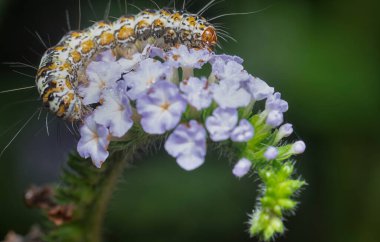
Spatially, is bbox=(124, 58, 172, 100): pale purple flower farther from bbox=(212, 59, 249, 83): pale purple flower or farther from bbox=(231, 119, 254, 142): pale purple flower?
bbox=(231, 119, 254, 142): pale purple flower

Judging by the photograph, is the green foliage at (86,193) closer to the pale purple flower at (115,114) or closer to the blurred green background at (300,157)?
the pale purple flower at (115,114)

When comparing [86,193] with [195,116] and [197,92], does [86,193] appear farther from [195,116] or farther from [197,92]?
[197,92]

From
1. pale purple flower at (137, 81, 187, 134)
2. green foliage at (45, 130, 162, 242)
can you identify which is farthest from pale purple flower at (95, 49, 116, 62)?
pale purple flower at (137, 81, 187, 134)

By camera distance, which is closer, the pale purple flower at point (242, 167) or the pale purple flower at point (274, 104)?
the pale purple flower at point (242, 167)

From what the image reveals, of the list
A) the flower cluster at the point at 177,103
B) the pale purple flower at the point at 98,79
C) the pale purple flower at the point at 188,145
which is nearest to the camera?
the pale purple flower at the point at 188,145

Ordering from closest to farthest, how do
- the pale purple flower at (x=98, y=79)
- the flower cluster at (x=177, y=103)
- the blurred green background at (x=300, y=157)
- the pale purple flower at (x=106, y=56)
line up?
the flower cluster at (x=177, y=103) → the pale purple flower at (x=98, y=79) → the pale purple flower at (x=106, y=56) → the blurred green background at (x=300, y=157)

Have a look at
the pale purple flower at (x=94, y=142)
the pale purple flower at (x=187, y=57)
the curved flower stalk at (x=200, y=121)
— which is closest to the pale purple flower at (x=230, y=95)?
the curved flower stalk at (x=200, y=121)

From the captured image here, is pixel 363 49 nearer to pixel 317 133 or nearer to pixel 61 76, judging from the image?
pixel 317 133

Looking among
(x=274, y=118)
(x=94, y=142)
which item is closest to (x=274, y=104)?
(x=274, y=118)
